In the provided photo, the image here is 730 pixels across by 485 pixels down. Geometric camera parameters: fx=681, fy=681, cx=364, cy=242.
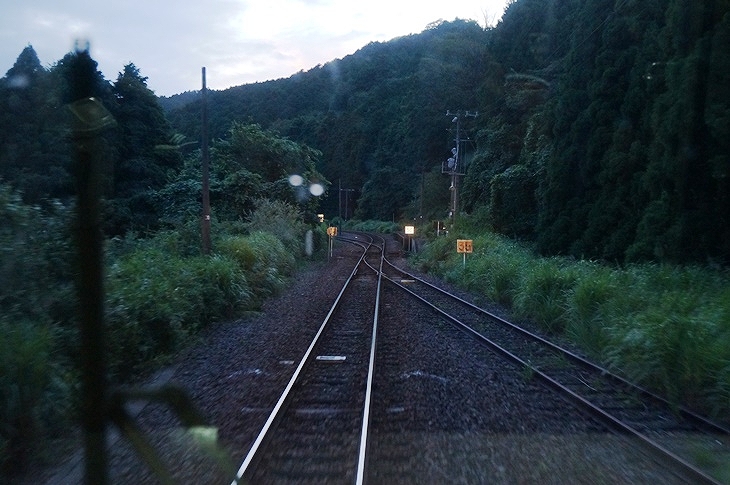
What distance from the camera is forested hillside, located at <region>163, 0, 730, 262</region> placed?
1527 cm

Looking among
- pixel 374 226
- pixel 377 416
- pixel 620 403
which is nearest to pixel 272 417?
pixel 377 416

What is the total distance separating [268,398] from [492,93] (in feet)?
134

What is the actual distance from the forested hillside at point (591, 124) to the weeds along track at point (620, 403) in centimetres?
561

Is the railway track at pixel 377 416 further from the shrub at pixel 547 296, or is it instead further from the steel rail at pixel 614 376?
the shrub at pixel 547 296

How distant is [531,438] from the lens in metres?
6.77

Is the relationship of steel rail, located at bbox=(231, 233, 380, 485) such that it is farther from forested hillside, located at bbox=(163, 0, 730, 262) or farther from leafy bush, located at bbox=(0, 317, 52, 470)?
forested hillside, located at bbox=(163, 0, 730, 262)

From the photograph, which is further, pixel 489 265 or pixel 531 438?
pixel 489 265

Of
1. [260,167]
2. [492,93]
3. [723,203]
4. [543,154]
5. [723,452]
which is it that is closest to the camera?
[723,452]

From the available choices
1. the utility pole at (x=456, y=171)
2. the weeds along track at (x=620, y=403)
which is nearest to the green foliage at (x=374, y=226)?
the utility pole at (x=456, y=171)

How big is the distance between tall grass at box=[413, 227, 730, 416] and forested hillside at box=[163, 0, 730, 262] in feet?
7.24

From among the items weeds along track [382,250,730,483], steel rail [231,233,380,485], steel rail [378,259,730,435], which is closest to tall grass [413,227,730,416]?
steel rail [378,259,730,435]

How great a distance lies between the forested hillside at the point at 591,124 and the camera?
50.1 feet

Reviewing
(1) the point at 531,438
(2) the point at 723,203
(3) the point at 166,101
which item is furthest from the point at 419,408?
(3) the point at 166,101

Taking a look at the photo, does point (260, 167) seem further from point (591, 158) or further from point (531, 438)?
point (531, 438)
